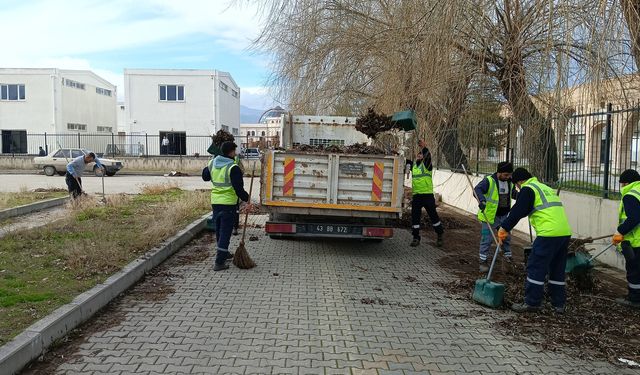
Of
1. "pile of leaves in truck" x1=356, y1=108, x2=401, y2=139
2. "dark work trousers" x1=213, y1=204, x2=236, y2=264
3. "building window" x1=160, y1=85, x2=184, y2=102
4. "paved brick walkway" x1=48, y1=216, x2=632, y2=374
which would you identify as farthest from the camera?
"building window" x1=160, y1=85, x2=184, y2=102

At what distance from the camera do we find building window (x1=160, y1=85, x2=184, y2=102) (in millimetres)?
39688

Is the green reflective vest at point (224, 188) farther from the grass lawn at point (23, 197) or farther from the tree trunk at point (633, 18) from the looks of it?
the grass lawn at point (23, 197)

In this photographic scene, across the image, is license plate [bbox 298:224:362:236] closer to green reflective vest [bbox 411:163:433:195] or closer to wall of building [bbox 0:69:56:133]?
green reflective vest [bbox 411:163:433:195]

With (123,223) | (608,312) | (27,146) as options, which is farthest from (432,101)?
(27,146)

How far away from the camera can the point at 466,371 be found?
158 inches

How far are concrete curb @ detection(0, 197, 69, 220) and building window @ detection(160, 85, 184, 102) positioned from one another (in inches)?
1046

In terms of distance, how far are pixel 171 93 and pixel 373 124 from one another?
3256cm

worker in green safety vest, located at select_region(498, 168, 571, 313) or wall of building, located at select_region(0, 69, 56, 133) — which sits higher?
wall of building, located at select_region(0, 69, 56, 133)

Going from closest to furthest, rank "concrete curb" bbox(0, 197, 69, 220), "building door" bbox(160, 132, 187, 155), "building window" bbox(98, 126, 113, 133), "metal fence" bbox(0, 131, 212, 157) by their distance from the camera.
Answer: "concrete curb" bbox(0, 197, 69, 220) → "metal fence" bbox(0, 131, 212, 157) → "building door" bbox(160, 132, 187, 155) → "building window" bbox(98, 126, 113, 133)

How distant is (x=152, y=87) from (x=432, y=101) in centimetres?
3367

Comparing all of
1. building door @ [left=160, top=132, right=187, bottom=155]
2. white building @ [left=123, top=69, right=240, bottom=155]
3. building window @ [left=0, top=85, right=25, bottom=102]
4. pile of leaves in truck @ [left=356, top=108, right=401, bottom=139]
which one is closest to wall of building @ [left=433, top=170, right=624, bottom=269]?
pile of leaves in truck @ [left=356, top=108, right=401, bottom=139]

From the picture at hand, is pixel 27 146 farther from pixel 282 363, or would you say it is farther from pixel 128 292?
pixel 282 363

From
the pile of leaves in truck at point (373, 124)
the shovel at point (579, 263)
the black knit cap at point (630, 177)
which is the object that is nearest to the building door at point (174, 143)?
the pile of leaves in truck at point (373, 124)

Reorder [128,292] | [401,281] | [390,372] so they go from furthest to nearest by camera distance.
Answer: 1. [401,281]
2. [128,292]
3. [390,372]
